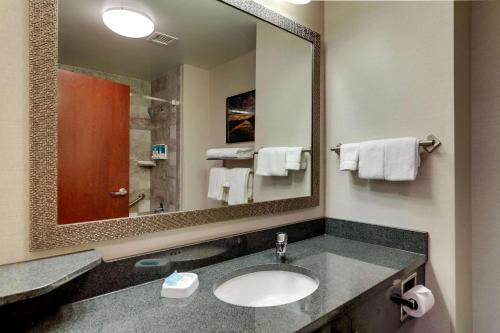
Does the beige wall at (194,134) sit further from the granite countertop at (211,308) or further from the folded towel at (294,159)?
the folded towel at (294,159)

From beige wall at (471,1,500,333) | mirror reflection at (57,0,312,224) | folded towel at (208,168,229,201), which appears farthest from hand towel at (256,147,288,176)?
beige wall at (471,1,500,333)

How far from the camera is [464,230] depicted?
4.29 ft

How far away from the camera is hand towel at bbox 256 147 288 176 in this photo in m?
1.40

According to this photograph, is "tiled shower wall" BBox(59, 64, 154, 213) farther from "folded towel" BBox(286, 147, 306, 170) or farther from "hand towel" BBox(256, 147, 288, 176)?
"folded towel" BBox(286, 147, 306, 170)

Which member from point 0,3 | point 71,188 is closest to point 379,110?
point 71,188

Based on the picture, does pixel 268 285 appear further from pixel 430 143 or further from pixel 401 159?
pixel 430 143

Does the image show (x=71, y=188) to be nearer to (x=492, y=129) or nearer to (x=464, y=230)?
(x=464, y=230)

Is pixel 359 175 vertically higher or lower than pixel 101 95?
lower

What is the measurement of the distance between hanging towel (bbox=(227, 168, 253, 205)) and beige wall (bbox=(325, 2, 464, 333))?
1.84ft

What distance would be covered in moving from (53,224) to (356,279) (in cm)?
99

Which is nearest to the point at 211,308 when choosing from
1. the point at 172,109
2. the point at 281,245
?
the point at 281,245

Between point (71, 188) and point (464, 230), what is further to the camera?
point (464, 230)

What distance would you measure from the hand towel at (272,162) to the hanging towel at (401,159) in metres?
0.49

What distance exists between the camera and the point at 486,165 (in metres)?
1.36
